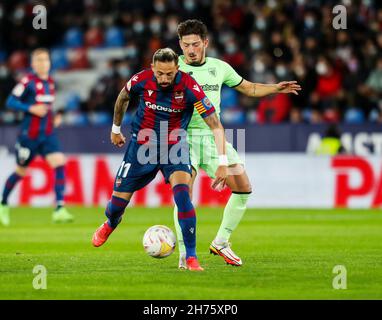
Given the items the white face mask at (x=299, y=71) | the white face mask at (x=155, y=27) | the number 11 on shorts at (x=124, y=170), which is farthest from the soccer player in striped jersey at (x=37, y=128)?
the white face mask at (x=155, y=27)

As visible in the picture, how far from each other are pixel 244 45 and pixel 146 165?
46.0 ft

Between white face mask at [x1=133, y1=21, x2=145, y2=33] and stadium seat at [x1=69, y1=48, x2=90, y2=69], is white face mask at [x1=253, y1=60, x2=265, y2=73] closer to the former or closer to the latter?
white face mask at [x1=133, y1=21, x2=145, y2=33]

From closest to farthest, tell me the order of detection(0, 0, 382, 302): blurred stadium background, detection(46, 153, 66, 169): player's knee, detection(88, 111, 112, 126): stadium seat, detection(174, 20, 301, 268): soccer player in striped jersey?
detection(0, 0, 382, 302): blurred stadium background → detection(174, 20, 301, 268): soccer player in striped jersey → detection(46, 153, 66, 169): player's knee → detection(88, 111, 112, 126): stadium seat

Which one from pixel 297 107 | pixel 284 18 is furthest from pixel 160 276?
pixel 284 18

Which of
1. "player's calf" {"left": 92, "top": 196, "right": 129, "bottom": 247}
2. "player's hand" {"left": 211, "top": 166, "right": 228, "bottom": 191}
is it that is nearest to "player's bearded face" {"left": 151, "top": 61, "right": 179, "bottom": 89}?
"player's hand" {"left": 211, "top": 166, "right": 228, "bottom": 191}

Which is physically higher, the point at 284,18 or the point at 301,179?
the point at 284,18

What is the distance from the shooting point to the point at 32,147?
1630cm

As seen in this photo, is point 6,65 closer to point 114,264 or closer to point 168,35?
point 168,35

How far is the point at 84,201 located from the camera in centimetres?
2009

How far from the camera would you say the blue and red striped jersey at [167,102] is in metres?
9.31

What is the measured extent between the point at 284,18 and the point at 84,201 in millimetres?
6417

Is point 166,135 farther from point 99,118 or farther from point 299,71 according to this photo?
point 99,118

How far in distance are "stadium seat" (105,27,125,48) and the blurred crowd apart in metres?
0.02

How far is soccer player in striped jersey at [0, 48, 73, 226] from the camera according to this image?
16.1 metres
